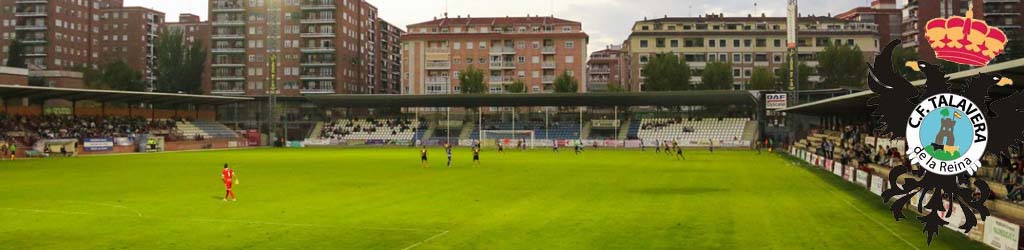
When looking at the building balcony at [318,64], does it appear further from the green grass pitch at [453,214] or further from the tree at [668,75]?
the green grass pitch at [453,214]

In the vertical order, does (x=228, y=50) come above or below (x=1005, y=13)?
below

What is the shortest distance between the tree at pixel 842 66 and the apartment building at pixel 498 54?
37.0m

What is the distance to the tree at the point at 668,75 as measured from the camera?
10506cm

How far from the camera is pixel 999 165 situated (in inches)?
1020

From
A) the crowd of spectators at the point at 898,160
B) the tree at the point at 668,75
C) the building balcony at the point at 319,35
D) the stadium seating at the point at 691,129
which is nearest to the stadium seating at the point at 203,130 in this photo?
the building balcony at the point at 319,35

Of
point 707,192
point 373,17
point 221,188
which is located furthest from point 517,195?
point 373,17

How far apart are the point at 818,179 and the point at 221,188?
89.6ft

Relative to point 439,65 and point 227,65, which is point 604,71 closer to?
point 439,65

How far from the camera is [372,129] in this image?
98312 mm

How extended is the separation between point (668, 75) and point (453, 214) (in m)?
87.7

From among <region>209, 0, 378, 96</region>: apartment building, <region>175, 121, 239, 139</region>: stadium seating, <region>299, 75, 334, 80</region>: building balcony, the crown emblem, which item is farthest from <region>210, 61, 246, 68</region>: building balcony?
the crown emblem

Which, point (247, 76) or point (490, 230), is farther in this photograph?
point (247, 76)

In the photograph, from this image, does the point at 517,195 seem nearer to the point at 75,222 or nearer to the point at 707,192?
the point at 707,192

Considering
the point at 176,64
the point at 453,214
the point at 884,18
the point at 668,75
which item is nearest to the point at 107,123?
the point at 176,64
